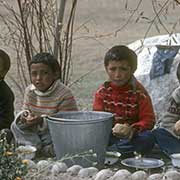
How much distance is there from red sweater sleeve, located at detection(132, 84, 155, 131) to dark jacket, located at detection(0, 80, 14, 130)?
1004 mm

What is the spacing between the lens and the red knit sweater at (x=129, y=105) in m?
4.98

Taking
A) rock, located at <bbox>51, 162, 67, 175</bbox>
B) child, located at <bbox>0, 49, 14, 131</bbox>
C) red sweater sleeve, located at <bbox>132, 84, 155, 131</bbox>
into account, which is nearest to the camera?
rock, located at <bbox>51, 162, 67, 175</bbox>

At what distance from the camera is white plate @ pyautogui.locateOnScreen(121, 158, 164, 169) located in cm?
464

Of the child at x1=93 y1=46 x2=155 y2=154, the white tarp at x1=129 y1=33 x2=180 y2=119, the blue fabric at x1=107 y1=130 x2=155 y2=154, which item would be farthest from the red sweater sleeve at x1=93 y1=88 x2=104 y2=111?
the white tarp at x1=129 y1=33 x2=180 y2=119

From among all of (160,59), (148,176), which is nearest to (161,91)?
(160,59)

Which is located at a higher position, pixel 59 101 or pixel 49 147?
pixel 59 101

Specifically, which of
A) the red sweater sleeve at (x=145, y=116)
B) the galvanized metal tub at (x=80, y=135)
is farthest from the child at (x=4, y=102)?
the red sweater sleeve at (x=145, y=116)

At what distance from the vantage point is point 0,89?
532 cm

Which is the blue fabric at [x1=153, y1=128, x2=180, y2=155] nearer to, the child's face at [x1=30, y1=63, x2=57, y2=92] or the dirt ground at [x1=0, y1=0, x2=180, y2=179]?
the child's face at [x1=30, y1=63, x2=57, y2=92]

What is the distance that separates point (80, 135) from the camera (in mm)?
4508

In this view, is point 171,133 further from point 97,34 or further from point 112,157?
point 97,34

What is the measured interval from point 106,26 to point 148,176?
9070 mm

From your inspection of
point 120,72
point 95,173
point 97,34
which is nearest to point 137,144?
point 120,72

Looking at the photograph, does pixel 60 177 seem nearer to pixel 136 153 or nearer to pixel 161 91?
pixel 136 153
